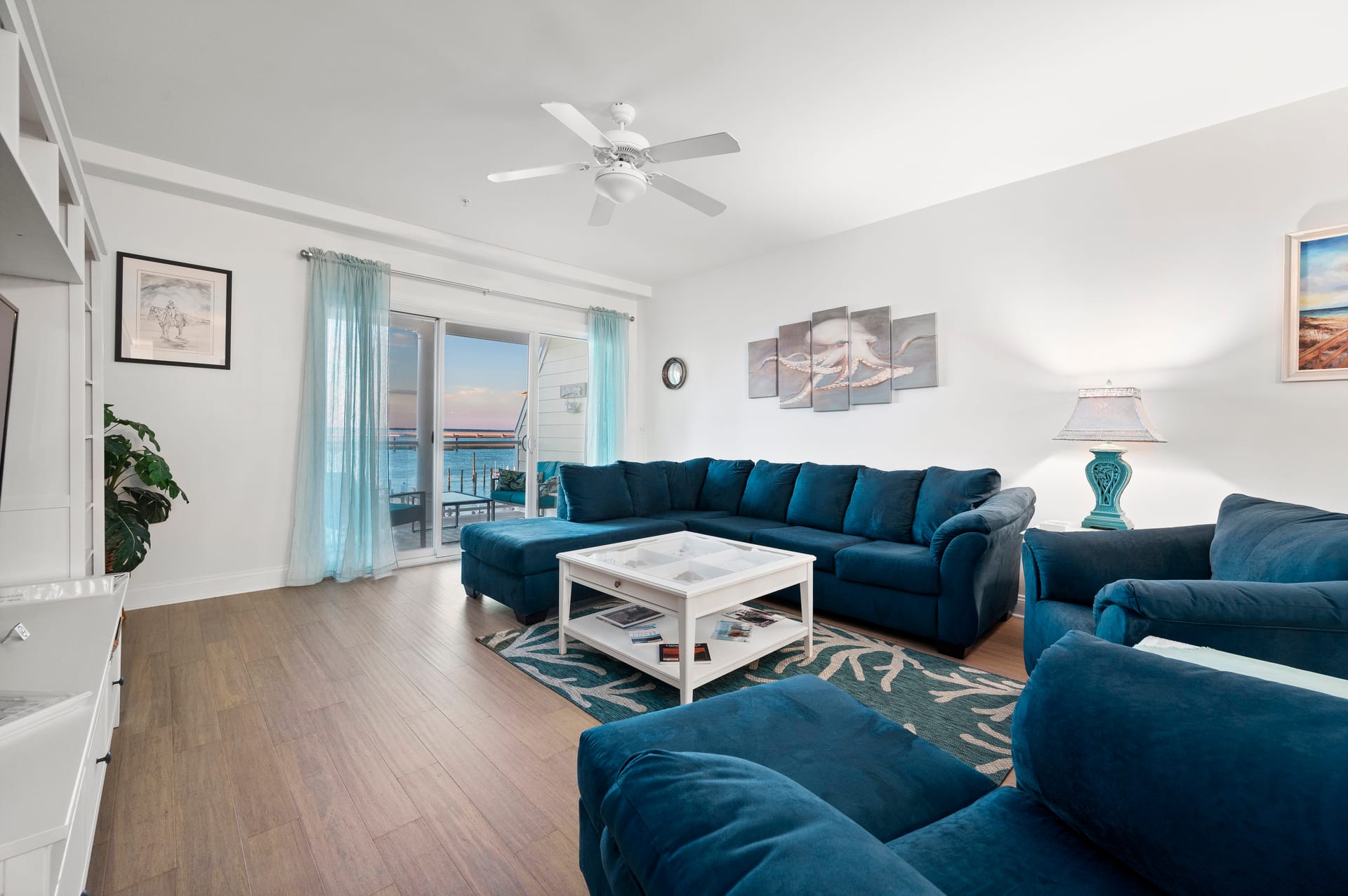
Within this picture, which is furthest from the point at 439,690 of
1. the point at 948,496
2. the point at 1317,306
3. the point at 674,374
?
the point at 1317,306

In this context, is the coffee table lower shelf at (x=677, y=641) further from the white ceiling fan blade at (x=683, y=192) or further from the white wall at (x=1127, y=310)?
the white ceiling fan blade at (x=683, y=192)

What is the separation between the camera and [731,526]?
3871 mm

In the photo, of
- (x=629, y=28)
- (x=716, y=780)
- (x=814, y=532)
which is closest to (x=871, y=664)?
(x=814, y=532)

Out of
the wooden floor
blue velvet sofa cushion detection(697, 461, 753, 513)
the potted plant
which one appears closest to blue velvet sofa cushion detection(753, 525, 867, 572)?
A: blue velvet sofa cushion detection(697, 461, 753, 513)

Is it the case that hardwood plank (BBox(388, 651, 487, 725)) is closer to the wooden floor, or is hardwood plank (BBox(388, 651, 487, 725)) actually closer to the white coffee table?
the wooden floor

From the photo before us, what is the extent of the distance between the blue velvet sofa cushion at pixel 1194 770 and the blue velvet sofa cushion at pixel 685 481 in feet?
12.4

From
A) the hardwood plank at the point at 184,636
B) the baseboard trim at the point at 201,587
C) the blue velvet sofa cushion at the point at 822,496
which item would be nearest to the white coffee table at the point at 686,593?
the blue velvet sofa cushion at the point at 822,496

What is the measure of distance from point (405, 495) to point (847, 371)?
144 inches

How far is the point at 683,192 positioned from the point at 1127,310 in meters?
2.51

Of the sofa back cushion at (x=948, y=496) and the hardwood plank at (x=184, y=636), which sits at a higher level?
the sofa back cushion at (x=948, y=496)

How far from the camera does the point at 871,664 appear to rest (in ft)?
8.53

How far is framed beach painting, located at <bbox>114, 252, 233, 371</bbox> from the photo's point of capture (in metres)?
3.29

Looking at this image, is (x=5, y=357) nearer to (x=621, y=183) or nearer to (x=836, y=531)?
(x=621, y=183)

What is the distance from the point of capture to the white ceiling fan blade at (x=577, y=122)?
2195 mm
